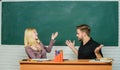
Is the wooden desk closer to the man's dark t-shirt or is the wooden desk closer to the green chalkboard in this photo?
the man's dark t-shirt

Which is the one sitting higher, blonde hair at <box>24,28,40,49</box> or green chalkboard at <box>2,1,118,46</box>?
green chalkboard at <box>2,1,118,46</box>

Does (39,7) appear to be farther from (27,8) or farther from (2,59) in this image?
(2,59)

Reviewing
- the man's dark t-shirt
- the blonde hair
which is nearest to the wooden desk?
the blonde hair

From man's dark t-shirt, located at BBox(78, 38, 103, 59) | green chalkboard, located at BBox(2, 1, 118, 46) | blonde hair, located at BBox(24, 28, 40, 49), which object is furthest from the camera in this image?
green chalkboard, located at BBox(2, 1, 118, 46)

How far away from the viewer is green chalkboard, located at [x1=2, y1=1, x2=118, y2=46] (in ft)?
17.2

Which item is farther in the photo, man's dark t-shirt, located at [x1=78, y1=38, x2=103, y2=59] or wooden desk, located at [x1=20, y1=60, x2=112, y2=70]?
man's dark t-shirt, located at [x1=78, y1=38, x2=103, y2=59]

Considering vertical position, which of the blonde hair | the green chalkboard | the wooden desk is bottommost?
the wooden desk

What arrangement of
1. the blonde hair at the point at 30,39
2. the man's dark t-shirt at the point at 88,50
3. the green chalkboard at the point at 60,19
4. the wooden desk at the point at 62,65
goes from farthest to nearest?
the green chalkboard at the point at 60,19, the man's dark t-shirt at the point at 88,50, the blonde hair at the point at 30,39, the wooden desk at the point at 62,65

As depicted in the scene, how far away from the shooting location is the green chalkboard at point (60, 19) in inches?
206

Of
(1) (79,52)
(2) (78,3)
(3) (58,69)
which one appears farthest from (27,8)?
(3) (58,69)

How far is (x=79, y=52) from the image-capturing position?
4602 millimetres

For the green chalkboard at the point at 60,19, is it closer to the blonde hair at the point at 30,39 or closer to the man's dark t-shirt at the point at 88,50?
the man's dark t-shirt at the point at 88,50

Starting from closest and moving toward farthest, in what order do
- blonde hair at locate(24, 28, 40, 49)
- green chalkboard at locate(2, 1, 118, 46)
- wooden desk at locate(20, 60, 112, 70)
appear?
wooden desk at locate(20, 60, 112, 70)
blonde hair at locate(24, 28, 40, 49)
green chalkboard at locate(2, 1, 118, 46)

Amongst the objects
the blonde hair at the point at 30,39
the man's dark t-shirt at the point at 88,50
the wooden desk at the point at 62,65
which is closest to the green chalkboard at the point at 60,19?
the man's dark t-shirt at the point at 88,50
